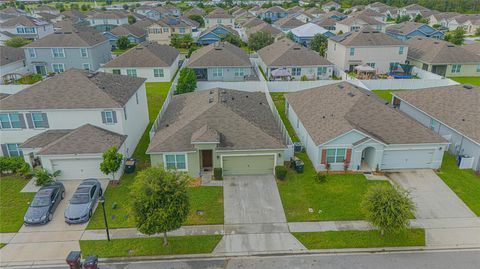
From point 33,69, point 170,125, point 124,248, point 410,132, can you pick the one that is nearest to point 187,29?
point 33,69

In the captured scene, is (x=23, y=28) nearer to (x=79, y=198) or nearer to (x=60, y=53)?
(x=60, y=53)

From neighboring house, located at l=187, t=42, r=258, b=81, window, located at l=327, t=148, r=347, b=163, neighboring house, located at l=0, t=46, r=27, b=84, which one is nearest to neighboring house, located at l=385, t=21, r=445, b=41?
neighboring house, located at l=187, t=42, r=258, b=81

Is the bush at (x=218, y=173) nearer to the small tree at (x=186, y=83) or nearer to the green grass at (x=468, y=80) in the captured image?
the small tree at (x=186, y=83)

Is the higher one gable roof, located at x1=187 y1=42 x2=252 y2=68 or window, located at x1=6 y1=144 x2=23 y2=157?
gable roof, located at x1=187 y1=42 x2=252 y2=68

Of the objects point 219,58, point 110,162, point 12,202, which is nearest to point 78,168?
point 110,162

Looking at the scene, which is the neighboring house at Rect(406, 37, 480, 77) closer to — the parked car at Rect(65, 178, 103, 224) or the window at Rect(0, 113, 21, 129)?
the parked car at Rect(65, 178, 103, 224)

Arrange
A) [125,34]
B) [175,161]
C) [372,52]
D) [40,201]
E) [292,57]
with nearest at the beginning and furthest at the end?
1. [40,201]
2. [175,161]
3. [292,57]
4. [372,52]
5. [125,34]
